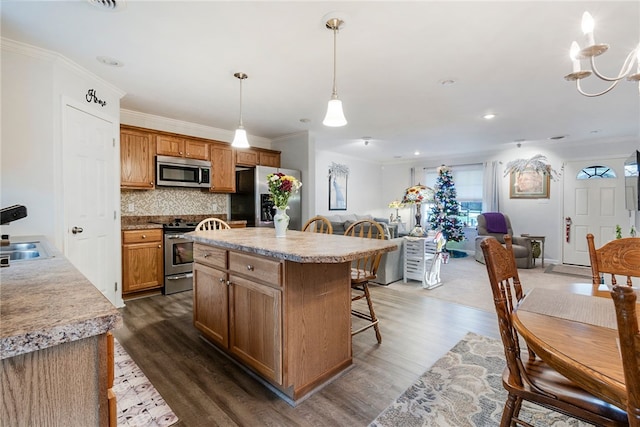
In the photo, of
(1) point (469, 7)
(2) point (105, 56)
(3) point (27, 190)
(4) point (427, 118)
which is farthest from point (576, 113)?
(3) point (27, 190)

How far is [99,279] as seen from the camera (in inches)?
126

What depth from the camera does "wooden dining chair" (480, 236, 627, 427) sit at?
103 cm

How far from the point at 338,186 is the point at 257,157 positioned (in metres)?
2.79

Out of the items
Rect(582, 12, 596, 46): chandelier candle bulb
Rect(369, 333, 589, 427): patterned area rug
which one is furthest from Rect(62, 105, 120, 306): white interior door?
→ Rect(582, 12, 596, 46): chandelier candle bulb

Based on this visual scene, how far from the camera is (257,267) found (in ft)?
6.32

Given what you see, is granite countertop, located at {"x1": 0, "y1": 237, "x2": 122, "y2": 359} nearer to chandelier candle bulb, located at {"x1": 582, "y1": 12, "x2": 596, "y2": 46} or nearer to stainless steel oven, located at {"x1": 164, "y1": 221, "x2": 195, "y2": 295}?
chandelier candle bulb, located at {"x1": 582, "y1": 12, "x2": 596, "y2": 46}

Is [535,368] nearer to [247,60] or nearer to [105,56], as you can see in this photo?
[247,60]

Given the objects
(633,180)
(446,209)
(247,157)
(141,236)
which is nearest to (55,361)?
(141,236)

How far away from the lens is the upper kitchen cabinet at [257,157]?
16.5 ft

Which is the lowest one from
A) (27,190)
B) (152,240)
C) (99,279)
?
(99,279)

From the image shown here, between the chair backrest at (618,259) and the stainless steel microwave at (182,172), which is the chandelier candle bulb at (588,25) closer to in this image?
the chair backrest at (618,259)

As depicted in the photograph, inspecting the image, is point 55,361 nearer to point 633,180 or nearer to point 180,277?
point 180,277

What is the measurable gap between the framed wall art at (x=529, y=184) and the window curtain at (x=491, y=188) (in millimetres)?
281

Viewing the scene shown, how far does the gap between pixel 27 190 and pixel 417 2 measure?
3343mm
